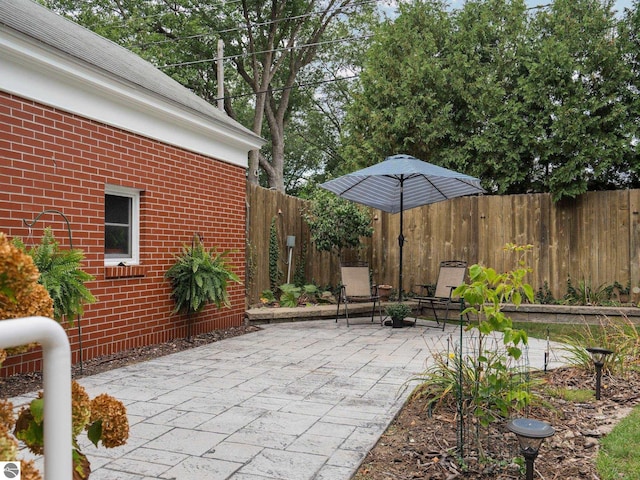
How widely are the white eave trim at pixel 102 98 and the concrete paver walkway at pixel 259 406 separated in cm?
242

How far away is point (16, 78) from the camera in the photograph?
425cm

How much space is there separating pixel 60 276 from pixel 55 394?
338cm

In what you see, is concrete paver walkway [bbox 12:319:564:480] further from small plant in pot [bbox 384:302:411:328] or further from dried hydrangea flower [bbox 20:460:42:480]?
dried hydrangea flower [bbox 20:460:42:480]

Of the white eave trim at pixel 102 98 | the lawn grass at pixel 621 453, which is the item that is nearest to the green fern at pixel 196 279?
the white eave trim at pixel 102 98

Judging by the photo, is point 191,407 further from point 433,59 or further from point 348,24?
point 348,24

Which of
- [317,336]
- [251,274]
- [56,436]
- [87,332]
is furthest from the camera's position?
[251,274]

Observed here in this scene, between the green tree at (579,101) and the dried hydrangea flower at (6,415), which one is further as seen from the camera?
the green tree at (579,101)

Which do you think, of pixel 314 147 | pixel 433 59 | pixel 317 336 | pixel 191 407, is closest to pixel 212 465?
pixel 191 407

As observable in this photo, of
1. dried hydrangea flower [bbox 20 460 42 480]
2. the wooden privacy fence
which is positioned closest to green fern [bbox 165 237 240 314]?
the wooden privacy fence

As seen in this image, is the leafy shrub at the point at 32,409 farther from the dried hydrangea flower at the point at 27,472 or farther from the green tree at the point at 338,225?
the green tree at the point at 338,225

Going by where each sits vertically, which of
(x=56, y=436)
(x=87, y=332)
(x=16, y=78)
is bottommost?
(x=87, y=332)

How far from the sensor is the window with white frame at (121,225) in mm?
5520

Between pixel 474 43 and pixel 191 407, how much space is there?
824cm

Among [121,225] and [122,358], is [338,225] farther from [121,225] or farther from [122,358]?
[122,358]
